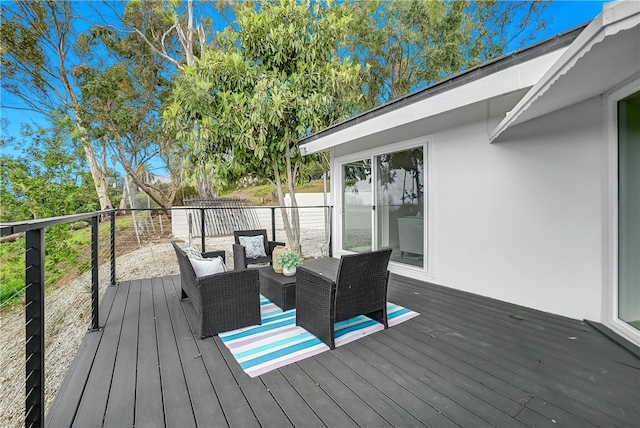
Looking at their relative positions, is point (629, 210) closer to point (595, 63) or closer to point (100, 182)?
point (595, 63)

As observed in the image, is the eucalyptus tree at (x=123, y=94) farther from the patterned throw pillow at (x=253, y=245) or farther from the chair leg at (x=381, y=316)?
the chair leg at (x=381, y=316)

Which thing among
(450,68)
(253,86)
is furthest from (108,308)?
(450,68)

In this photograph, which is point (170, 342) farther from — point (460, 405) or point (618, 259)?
point (618, 259)

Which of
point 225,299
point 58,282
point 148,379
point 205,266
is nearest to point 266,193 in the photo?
point 58,282

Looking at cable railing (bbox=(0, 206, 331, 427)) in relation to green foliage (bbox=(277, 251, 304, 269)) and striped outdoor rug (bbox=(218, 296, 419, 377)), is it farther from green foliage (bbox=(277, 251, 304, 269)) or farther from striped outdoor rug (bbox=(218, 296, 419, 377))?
green foliage (bbox=(277, 251, 304, 269))

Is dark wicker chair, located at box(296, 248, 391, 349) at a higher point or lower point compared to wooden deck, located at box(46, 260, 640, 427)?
higher

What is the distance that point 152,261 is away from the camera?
6910mm

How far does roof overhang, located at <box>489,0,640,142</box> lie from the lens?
1177 millimetres

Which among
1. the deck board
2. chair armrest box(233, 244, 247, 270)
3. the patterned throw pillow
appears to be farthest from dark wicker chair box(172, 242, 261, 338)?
the patterned throw pillow

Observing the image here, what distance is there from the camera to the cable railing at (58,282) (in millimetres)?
1428

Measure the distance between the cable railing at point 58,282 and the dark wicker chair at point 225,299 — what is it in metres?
1.03

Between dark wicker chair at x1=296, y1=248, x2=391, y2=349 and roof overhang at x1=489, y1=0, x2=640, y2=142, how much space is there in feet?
5.43

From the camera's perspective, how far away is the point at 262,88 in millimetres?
5355

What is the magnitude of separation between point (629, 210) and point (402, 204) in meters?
2.57
